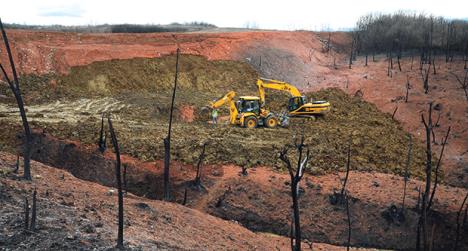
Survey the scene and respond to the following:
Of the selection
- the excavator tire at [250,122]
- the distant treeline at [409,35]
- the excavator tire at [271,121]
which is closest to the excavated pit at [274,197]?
the excavator tire at [250,122]

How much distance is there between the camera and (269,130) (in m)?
24.7

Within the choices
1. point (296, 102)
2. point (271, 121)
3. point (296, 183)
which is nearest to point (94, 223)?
point (296, 183)

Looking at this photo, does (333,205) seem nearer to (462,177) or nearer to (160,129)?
(462,177)

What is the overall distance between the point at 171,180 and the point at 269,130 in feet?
25.4

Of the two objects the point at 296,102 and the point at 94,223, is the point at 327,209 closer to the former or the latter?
the point at 94,223

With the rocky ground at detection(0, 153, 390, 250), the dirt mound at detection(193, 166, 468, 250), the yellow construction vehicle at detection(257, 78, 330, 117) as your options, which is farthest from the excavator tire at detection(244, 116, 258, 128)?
the rocky ground at detection(0, 153, 390, 250)

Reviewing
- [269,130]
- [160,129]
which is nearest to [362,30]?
[269,130]

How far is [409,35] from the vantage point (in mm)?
47531

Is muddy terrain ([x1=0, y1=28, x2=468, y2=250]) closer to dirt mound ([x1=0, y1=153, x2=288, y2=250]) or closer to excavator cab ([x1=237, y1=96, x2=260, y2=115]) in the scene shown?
dirt mound ([x1=0, y1=153, x2=288, y2=250])

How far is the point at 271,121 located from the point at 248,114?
1459 mm

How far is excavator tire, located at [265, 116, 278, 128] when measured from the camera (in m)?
25.2

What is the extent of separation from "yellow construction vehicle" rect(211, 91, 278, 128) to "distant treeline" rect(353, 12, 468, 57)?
22.3m

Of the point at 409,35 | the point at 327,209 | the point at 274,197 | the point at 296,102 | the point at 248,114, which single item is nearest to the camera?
the point at 327,209

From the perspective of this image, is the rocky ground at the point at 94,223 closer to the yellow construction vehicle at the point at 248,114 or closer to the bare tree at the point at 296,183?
the bare tree at the point at 296,183
